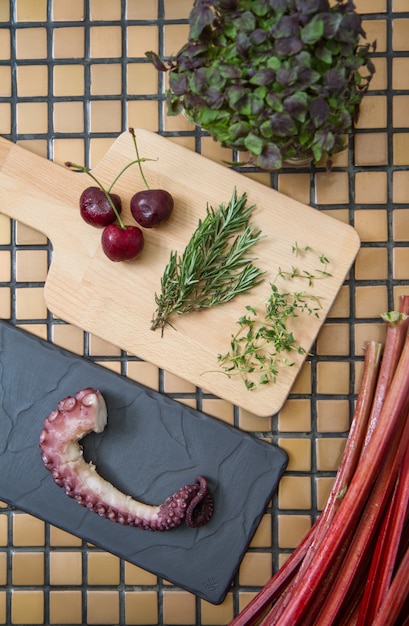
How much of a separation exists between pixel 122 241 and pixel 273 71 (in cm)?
33

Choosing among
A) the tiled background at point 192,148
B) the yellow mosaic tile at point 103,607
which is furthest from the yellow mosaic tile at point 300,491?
the yellow mosaic tile at point 103,607

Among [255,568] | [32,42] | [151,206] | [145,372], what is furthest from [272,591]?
[32,42]

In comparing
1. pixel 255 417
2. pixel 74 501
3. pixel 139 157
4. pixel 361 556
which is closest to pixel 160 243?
pixel 139 157

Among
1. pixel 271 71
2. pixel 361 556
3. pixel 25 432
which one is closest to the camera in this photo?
pixel 271 71

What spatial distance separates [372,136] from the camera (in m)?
1.03

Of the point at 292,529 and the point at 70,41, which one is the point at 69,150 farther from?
the point at 292,529

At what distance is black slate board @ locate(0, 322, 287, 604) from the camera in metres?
1.05

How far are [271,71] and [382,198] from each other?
321 millimetres

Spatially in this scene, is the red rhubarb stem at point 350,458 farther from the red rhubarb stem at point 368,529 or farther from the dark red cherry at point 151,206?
the dark red cherry at point 151,206

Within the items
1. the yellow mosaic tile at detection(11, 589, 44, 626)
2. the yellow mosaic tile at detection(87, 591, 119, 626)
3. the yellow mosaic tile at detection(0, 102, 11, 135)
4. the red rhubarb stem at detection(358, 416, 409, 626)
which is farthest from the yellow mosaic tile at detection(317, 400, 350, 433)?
the yellow mosaic tile at detection(0, 102, 11, 135)

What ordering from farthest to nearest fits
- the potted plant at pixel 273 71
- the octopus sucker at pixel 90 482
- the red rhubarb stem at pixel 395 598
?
the octopus sucker at pixel 90 482 < the red rhubarb stem at pixel 395 598 < the potted plant at pixel 273 71

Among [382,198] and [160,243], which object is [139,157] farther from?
[382,198]

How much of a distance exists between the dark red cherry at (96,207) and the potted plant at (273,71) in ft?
0.68

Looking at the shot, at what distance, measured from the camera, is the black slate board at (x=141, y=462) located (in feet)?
3.45
